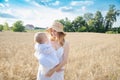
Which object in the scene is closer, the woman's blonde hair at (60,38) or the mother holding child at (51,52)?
the mother holding child at (51,52)

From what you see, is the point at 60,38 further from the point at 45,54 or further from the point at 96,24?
the point at 96,24

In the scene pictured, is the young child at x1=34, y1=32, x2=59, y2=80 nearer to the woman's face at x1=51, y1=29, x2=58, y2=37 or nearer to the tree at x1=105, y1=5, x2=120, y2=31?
the woman's face at x1=51, y1=29, x2=58, y2=37

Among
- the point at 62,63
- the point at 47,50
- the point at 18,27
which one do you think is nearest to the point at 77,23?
the point at 18,27

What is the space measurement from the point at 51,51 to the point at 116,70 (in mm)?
3333

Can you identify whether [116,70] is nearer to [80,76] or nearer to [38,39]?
[80,76]

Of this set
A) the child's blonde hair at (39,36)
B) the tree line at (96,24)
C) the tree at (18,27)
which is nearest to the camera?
the child's blonde hair at (39,36)

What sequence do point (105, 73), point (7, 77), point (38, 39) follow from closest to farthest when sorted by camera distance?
point (38, 39) < point (7, 77) < point (105, 73)

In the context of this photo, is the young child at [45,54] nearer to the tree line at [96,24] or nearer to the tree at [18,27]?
the tree line at [96,24]

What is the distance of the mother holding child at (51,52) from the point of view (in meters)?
3.44

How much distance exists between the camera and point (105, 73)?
6.06 meters

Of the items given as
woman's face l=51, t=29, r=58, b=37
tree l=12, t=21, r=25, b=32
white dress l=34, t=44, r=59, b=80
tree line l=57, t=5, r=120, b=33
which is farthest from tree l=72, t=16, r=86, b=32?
white dress l=34, t=44, r=59, b=80

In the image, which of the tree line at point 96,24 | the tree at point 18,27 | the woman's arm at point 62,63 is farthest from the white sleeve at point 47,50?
the tree at point 18,27

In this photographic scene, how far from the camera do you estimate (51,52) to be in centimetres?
347

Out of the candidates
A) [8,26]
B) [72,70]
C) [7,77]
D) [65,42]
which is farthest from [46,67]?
[8,26]
